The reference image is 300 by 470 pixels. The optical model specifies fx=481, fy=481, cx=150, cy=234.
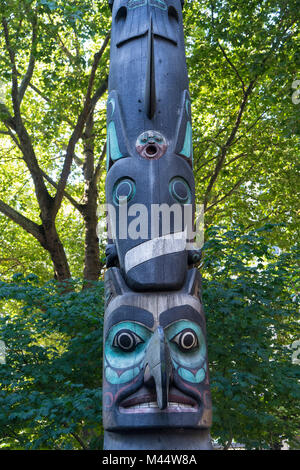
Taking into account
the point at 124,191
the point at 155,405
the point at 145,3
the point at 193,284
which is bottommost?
the point at 155,405

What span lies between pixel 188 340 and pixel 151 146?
187 cm

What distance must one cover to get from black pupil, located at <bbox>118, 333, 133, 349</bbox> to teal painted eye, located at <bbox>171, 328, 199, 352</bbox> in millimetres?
345

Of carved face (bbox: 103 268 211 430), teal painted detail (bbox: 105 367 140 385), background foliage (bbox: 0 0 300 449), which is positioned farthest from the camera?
background foliage (bbox: 0 0 300 449)

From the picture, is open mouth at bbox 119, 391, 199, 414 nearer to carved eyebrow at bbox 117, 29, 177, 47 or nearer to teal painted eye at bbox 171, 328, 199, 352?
teal painted eye at bbox 171, 328, 199, 352

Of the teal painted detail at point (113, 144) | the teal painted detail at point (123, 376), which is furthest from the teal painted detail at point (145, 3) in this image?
the teal painted detail at point (123, 376)

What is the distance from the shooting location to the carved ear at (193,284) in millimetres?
4215

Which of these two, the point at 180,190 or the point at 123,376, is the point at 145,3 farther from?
the point at 123,376

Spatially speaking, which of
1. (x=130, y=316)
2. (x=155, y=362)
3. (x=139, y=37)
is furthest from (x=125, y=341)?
(x=139, y=37)

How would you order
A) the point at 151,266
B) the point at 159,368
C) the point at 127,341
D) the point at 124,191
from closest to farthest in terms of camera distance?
the point at 159,368
the point at 127,341
the point at 151,266
the point at 124,191

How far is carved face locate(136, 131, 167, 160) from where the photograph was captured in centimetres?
460

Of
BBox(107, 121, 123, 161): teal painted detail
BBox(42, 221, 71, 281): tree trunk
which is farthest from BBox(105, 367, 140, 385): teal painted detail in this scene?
BBox(42, 221, 71, 281): tree trunk

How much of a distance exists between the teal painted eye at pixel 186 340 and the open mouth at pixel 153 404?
381 millimetres

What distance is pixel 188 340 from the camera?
396 centimetres

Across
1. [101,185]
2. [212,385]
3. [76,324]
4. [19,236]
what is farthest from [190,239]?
[19,236]
